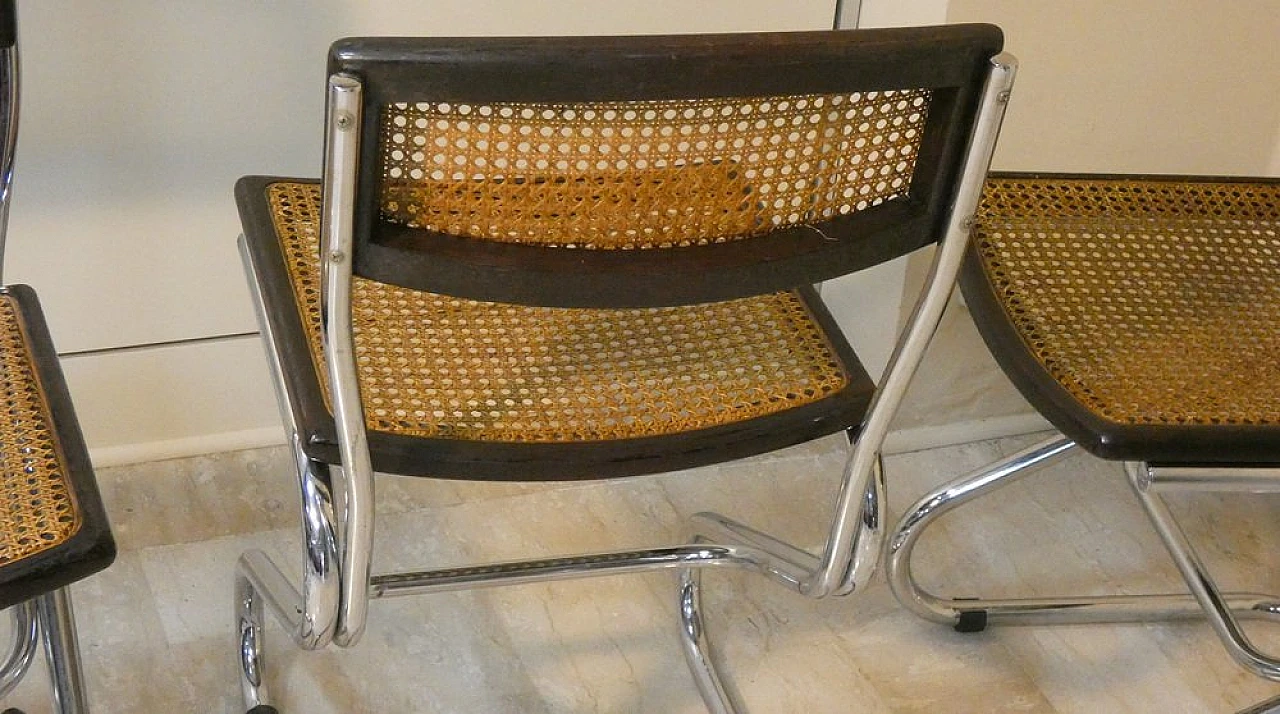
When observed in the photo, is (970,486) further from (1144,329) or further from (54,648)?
(54,648)

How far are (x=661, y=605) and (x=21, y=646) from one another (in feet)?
2.09

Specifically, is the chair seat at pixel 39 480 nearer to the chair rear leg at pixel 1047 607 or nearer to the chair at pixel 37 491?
the chair at pixel 37 491

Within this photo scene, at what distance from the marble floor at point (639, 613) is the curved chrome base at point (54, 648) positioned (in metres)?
0.25

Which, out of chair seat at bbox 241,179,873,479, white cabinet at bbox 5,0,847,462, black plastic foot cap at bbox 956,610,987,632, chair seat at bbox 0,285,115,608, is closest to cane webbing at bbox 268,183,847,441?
chair seat at bbox 241,179,873,479

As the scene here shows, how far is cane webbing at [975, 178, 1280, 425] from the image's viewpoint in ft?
3.45

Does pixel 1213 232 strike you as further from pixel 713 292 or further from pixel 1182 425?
pixel 713 292

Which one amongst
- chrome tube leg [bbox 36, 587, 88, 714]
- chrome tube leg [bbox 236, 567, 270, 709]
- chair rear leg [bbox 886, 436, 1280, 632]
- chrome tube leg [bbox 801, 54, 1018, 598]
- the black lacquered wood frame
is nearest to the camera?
the black lacquered wood frame

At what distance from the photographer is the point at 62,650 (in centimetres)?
99

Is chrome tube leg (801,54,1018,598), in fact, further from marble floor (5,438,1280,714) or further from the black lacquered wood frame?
marble floor (5,438,1280,714)

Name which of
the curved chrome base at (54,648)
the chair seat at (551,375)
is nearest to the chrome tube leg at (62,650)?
the curved chrome base at (54,648)

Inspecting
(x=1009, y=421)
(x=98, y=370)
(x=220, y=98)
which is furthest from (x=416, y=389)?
(x=1009, y=421)

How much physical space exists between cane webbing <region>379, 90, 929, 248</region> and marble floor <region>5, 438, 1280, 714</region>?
71 centimetres

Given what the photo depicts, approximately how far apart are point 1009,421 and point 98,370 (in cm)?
110

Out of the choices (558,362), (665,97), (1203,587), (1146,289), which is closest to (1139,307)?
(1146,289)
